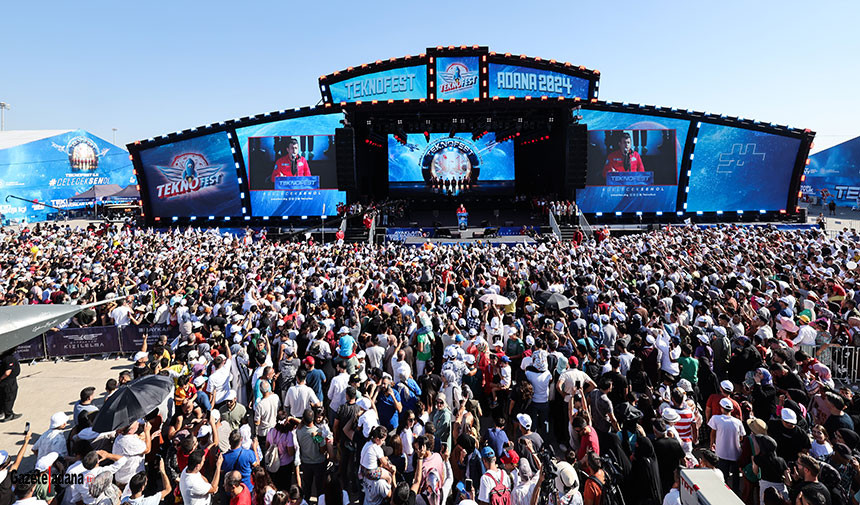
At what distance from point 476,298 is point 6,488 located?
27.4 feet

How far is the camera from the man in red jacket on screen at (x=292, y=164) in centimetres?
3004

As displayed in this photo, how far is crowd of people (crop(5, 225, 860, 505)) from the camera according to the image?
4629 mm

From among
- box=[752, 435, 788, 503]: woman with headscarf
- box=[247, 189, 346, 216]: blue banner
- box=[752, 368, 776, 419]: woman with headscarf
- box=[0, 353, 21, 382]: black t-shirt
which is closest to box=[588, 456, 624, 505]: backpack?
box=[752, 435, 788, 503]: woman with headscarf

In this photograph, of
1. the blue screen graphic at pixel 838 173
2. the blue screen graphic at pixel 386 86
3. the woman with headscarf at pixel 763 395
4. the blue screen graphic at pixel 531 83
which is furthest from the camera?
the blue screen graphic at pixel 838 173

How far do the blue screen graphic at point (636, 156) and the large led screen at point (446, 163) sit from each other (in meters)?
8.46

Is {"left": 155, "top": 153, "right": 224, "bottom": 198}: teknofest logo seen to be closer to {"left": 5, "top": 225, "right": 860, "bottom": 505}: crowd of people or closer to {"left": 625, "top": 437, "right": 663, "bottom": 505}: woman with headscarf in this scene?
{"left": 5, "top": 225, "right": 860, "bottom": 505}: crowd of people

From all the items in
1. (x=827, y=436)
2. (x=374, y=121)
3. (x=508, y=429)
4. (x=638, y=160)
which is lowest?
(x=508, y=429)

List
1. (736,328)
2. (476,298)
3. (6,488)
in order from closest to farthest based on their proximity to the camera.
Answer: (6,488) → (736,328) → (476,298)

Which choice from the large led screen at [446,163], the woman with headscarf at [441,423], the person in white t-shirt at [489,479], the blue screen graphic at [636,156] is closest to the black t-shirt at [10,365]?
the woman with headscarf at [441,423]

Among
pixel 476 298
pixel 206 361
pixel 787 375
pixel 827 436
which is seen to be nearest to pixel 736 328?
pixel 787 375

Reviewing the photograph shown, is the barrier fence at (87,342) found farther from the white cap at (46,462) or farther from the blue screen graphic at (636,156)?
the blue screen graphic at (636,156)

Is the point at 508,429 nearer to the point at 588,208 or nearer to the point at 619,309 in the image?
the point at 619,309

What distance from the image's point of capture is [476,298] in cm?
1093

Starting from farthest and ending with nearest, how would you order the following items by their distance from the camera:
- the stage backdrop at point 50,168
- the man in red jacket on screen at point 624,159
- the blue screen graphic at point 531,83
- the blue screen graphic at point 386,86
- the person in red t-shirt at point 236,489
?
the stage backdrop at point 50,168, the man in red jacket on screen at point 624,159, the blue screen graphic at point 531,83, the blue screen graphic at point 386,86, the person in red t-shirt at point 236,489
